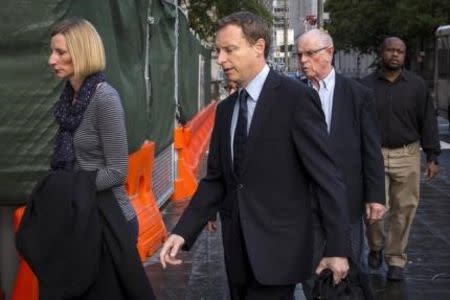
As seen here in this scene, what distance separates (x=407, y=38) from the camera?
163 feet

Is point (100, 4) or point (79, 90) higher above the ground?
point (100, 4)

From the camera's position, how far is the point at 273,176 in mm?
3387

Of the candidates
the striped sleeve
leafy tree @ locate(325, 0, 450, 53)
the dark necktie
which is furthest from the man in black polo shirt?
leafy tree @ locate(325, 0, 450, 53)

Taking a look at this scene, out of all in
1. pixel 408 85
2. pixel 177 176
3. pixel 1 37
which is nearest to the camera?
pixel 1 37

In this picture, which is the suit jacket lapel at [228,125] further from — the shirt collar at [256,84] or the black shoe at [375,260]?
the black shoe at [375,260]

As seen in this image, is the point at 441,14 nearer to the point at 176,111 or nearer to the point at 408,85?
the point at 176,111

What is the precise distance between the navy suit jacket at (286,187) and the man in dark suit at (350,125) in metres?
1.74

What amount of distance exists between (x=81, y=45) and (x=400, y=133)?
10.7 ft

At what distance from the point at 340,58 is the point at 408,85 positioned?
3226 inches

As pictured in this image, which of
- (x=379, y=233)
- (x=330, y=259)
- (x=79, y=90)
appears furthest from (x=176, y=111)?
(x=330, y=259)

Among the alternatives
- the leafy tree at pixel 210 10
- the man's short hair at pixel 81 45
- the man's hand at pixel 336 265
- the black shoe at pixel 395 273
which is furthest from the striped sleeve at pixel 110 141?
the leafy tree at pixel 210 10

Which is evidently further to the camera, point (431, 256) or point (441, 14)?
point (441, 14)

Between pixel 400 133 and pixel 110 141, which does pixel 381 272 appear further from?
pixel 110 141

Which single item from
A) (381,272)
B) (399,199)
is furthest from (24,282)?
(399,199)
